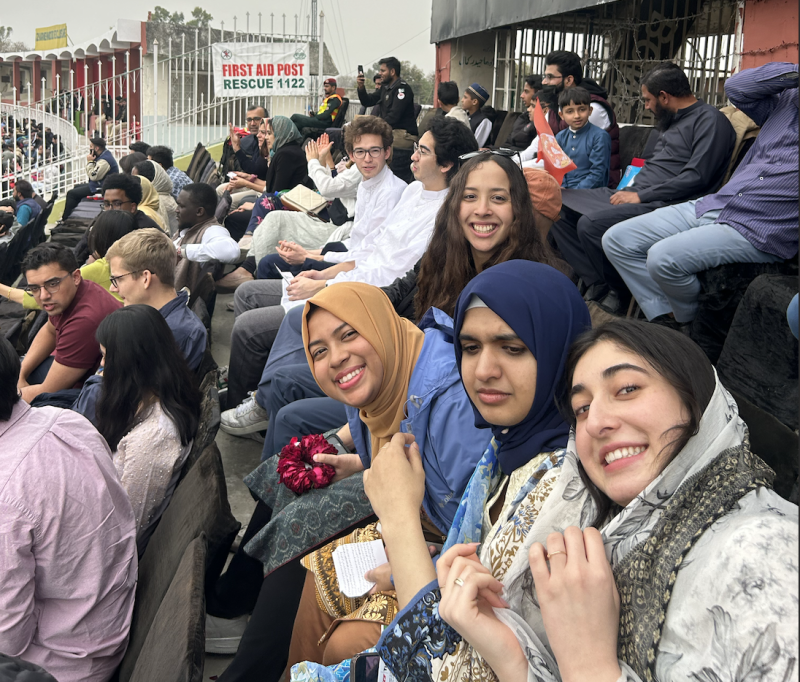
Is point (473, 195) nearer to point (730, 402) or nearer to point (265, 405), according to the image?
point (265, 405)

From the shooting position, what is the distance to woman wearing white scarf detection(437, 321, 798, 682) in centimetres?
99

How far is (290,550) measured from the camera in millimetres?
2332

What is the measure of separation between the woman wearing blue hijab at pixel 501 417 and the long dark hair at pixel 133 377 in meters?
1.36

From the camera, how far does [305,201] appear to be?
6.20 meters

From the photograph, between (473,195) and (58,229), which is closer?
(473,195)

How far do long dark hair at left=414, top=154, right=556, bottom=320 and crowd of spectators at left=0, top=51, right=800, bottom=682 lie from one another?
0.01 metres

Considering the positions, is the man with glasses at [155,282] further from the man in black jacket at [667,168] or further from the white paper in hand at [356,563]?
the man in black jacket at [667,168]

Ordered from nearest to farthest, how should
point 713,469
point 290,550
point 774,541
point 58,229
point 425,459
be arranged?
point 774,541
point 713,469
point 425,459
point 290,550
point 58,229

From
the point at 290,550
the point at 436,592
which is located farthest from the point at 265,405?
the point at 436,592

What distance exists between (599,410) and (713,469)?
217 mm

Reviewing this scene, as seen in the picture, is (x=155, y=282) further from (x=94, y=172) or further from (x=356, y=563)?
(x=94, y=172)

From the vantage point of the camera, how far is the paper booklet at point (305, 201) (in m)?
6.14

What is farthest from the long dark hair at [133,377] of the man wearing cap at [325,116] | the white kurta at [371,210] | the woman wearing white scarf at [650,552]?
the man wearing cap at [325,116]

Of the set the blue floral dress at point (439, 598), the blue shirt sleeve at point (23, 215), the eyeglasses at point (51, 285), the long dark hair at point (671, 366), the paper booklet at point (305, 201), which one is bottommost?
the blue floral dress at point (439, 598)
